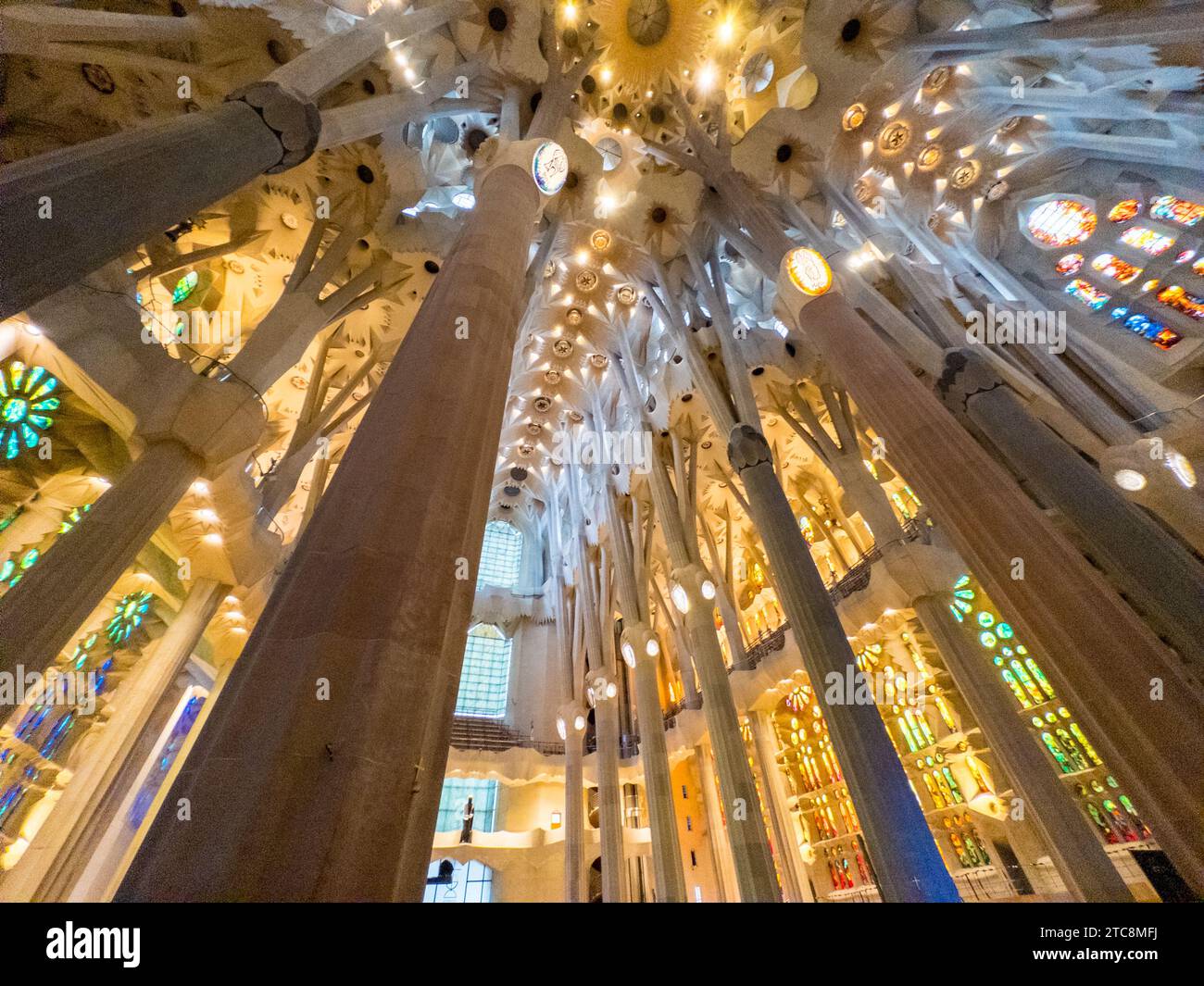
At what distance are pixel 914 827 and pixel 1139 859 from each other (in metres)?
8.11

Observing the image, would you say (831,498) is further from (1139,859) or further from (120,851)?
(120,851)

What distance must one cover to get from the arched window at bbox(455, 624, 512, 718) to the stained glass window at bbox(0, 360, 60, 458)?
14931 millimetres

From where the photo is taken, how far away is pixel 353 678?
206 cm

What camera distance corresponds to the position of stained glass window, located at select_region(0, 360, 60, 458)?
29.2ft

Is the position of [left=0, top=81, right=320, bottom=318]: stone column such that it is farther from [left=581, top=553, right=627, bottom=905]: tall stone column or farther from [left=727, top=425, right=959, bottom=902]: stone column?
[left=581, top=553, right=627, bottom=905]: tall stone column

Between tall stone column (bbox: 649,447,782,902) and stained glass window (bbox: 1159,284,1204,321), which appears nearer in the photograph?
tall stone column (bbox: 649,447,782,902)

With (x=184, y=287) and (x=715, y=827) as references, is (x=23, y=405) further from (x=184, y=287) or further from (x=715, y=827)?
(x=715, y=827)

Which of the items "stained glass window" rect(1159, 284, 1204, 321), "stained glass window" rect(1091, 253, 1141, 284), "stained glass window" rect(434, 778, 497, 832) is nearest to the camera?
"stained glass window" rect(1159, 284, 1204, 321)

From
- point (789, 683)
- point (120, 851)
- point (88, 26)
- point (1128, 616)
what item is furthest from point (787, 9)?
point (120, 851)

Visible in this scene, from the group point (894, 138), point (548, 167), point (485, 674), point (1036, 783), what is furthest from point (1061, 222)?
point (485, 674)

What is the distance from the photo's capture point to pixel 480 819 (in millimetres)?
18469

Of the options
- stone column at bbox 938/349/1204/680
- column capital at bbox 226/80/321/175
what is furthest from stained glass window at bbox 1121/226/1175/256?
column capital at bbox 226/80/321/175

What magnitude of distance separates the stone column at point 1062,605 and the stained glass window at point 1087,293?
409 inches
